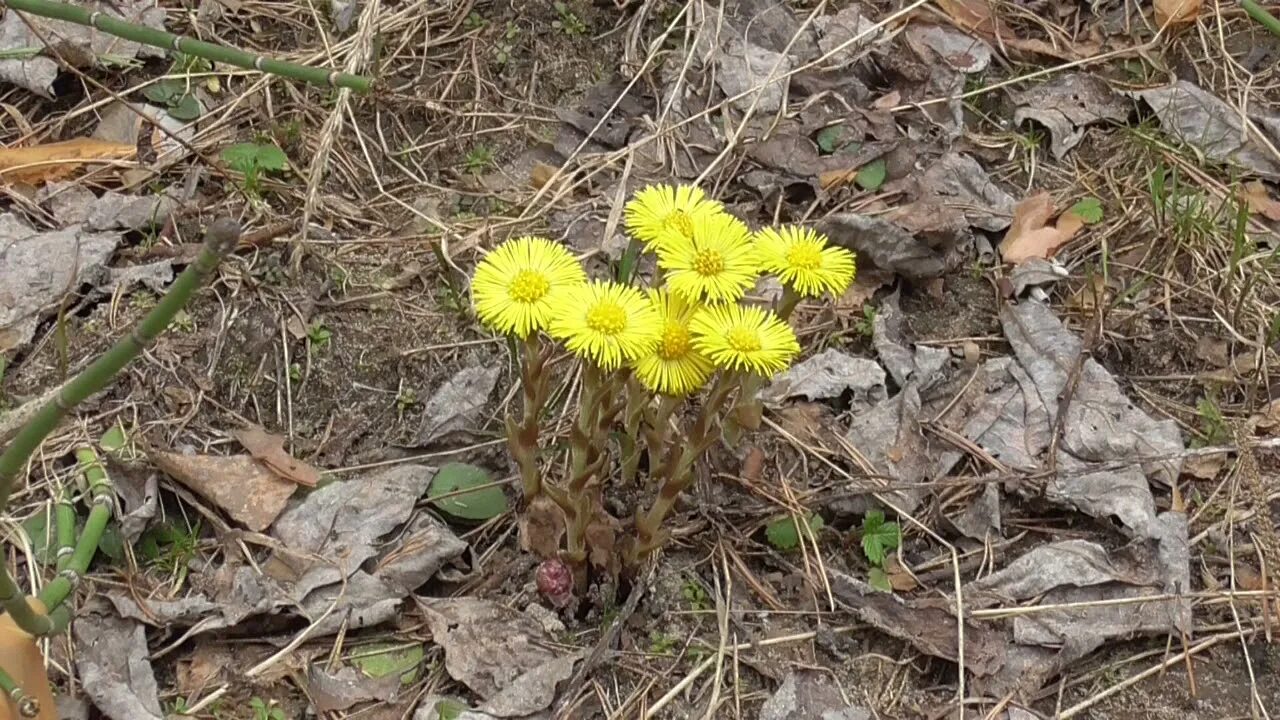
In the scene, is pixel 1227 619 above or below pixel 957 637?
below

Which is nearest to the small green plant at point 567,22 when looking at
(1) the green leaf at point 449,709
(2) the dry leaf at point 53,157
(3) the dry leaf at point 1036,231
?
(2) the dry leaf at point 53,157

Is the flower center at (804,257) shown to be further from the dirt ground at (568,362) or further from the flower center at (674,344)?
Result: the dirt ground at (568,362)

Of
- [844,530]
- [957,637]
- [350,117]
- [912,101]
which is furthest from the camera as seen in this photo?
[912,101]

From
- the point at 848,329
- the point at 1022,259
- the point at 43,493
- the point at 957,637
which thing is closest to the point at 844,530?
the point at 957,637

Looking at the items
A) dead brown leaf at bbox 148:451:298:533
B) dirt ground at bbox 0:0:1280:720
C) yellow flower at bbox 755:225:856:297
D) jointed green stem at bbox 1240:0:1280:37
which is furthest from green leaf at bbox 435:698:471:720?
jointed green stem at bbox 1240:0:1280:37

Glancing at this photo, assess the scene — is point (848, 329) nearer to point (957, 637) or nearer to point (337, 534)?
point (957, 637)

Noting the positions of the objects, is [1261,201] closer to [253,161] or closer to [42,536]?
[253,161]

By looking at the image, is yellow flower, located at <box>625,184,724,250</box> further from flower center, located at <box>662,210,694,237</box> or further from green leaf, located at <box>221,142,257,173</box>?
green leaf, located at <box>221,142,257,173</box>
